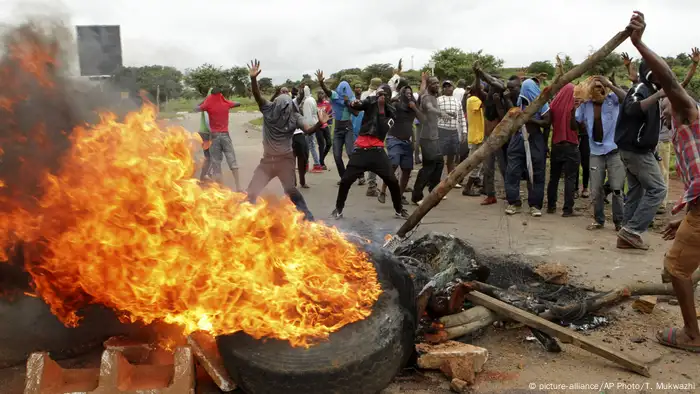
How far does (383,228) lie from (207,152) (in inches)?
176

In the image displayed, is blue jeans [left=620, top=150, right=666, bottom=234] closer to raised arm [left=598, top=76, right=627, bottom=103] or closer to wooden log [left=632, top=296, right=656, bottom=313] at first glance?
raised arm [left=598, top=76, right=627, bottom=103]

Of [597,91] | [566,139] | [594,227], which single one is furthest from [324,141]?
[594,227]

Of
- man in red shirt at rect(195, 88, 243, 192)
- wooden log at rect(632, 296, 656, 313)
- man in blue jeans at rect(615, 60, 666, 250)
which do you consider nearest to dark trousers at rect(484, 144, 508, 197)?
man in blue jeans at rect(615, 60, 666, 250)

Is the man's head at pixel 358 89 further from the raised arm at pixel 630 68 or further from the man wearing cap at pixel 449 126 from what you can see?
the raised arm at pixel 630 68

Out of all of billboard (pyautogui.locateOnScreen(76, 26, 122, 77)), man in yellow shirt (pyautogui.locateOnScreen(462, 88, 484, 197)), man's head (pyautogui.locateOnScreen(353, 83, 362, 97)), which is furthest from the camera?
man's head (pyautogui.locateOnScreen(353, 83, 362, 97))

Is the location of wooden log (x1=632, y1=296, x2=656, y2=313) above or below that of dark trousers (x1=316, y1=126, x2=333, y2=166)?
below

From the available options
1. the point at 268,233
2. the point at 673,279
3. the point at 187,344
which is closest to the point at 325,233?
the point at 268,233

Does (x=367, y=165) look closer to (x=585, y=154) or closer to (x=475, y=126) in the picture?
(x=475, y=126)

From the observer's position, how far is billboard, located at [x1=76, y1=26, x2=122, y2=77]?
4770mm

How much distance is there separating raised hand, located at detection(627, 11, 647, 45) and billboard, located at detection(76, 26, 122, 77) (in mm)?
4553

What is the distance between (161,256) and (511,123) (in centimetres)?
367

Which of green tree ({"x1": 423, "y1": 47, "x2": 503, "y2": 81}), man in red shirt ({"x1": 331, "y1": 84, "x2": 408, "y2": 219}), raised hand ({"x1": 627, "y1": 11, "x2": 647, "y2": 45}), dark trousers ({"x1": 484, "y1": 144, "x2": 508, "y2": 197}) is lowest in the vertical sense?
dark trousers ({"x1": 484, "y1": 144, "x2": 508, "y2": 197})

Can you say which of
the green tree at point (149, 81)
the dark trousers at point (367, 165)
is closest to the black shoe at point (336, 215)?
the dark trousers at point (367, 165)

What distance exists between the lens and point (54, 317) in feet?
14.5
